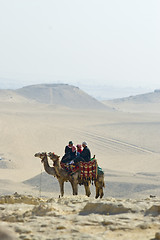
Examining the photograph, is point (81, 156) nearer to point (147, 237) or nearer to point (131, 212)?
point (131, 212)

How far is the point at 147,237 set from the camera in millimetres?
7477

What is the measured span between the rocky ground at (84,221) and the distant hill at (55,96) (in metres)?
89.1

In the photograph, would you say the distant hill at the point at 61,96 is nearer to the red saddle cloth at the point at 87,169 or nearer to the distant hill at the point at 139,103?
the distant hill at the point at 139,103

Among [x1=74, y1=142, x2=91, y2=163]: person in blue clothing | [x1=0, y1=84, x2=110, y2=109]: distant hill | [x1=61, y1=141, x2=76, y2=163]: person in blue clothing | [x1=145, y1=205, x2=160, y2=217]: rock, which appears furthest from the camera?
[x1=0, y1=84, x2=110, y2=109]: distant hill

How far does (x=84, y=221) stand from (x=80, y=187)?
20.6m

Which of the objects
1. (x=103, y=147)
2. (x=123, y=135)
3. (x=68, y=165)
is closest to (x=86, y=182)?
(x=68, y=165)

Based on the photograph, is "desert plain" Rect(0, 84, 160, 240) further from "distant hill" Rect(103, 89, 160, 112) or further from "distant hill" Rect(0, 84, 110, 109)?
"distant hill" Rect(103, 89, 160, 112)

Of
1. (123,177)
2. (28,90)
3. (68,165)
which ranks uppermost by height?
(28,90)

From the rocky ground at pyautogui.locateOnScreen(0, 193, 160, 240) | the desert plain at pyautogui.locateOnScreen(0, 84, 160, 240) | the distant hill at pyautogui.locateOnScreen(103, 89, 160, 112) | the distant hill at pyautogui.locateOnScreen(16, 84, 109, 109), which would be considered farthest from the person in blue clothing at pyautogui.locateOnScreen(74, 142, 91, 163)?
the distant hill at pyautogui.locateOnScreen(103, 89, 160, 112)

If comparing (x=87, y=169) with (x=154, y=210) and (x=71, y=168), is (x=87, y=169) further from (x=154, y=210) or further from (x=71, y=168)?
(x=154, y=210)

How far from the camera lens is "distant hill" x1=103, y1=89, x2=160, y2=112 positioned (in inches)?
4508

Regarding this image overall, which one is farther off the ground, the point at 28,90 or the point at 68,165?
the point at 28,90

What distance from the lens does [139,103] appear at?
126 m

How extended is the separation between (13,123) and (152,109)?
59842 millimetres
